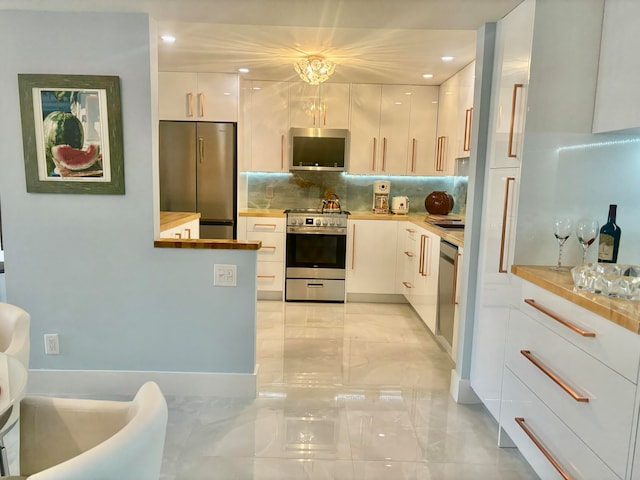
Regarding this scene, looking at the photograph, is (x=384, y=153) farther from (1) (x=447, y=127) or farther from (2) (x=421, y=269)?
(2) (x=421, y=269)

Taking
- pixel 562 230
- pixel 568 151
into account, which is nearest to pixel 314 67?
pixel 568 151

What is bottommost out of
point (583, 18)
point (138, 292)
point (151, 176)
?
point (138, 292)

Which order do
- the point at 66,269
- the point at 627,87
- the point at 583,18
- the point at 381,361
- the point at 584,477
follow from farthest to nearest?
the point at 381,361, the point at 66,269, the point at 583,18, the point at 627,87, the point at 584,477

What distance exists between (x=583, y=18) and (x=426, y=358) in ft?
7.65

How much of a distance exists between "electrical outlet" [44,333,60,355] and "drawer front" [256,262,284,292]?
223cm

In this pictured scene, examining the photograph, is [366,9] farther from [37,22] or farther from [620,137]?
[37,22]

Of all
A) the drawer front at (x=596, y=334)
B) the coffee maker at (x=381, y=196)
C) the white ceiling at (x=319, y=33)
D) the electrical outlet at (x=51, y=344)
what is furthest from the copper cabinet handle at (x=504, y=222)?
the coffee maker at (x=381, y=196)

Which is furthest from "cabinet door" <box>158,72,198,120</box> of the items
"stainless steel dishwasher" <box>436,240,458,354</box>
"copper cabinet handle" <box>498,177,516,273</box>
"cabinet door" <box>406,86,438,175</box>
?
"copper cabinet handle" <box>498,177,516,273</box>

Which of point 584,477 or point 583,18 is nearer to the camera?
point 584,477

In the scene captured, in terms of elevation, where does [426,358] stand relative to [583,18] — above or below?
below

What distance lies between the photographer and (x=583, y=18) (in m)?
2.00

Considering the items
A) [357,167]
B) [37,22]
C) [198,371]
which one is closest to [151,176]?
[37,22]

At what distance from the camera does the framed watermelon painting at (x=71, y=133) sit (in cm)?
241

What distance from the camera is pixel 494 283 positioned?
2348 mm
